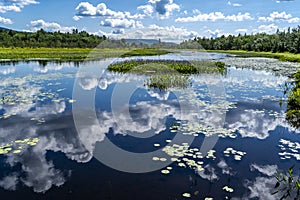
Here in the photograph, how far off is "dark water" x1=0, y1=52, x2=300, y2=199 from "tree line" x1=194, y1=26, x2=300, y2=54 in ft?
196

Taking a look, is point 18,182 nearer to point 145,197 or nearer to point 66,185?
point 66,185

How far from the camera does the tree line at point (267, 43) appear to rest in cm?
6731

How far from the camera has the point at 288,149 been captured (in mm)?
8594

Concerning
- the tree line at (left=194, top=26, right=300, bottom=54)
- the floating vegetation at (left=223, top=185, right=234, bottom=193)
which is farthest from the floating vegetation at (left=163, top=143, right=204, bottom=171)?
the tree line at (left=194, top=26, right=300, bottom=54)

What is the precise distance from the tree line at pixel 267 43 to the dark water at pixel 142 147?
196ft

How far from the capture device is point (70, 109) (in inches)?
526

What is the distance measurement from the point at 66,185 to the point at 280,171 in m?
5.65

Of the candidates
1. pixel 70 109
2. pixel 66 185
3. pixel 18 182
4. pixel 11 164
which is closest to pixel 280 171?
pixel 66 185

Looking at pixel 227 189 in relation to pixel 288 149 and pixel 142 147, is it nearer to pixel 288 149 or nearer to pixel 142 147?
pixel 142 147

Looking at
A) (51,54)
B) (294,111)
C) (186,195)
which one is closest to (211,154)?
(186,195)

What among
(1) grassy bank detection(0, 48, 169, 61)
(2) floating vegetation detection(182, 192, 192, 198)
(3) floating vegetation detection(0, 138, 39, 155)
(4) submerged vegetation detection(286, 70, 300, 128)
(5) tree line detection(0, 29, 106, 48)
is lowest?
(2) floating vegetation detection(182, 192, 192, 198)

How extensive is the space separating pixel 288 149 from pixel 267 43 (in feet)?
281

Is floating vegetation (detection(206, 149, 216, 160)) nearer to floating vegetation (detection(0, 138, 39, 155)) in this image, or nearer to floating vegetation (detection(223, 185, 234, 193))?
floating vegetation (detection(223, 185, 234, 193))

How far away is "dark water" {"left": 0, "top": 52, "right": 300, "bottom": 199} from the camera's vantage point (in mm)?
6285
